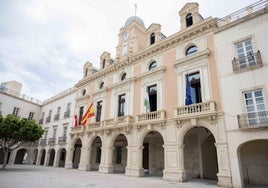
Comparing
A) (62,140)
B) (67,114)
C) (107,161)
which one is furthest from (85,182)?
(67,114)

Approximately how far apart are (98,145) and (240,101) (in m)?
16.6

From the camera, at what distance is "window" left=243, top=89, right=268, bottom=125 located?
32.9 feet

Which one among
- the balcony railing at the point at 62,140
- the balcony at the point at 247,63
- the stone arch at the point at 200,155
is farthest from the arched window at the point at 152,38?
the balcony railing at the point at 62,140

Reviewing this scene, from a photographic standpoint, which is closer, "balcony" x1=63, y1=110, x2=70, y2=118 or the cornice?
the cornice

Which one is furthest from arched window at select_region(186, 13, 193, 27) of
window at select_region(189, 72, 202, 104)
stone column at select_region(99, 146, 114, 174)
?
stone column at select_region(99, 146, 114, 174)

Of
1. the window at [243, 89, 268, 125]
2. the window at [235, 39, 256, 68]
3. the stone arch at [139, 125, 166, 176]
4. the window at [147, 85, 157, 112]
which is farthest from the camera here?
the stone arch at [139, 125, 166, 176]

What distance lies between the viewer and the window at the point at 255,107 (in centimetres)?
1002

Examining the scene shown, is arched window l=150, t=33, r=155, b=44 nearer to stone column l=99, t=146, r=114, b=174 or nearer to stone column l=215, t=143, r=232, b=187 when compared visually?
stone column l=99, t=146, r=114, b=174

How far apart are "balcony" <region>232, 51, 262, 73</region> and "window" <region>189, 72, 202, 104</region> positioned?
285 centimetres

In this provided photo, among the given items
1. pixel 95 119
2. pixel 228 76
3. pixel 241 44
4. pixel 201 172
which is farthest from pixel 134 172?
pixel 241 44

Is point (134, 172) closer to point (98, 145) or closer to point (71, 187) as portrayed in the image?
point (71, 187)

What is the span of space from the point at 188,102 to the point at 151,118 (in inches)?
139

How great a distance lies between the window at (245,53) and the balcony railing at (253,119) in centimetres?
307

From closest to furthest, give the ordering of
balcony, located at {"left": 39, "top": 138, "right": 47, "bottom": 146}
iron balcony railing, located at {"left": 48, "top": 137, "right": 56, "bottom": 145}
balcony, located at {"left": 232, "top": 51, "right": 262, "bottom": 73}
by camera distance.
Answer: balcony, located at {"left": 232, "top": 51, "right": 262, "bottom": 73} < iron balcony railing, located at {"left": 48, "top": 137, "right": 56, "bottom": 145} < balcony, located at {"left": 39, "top": 138, "right": 47, "bottom": 146}
